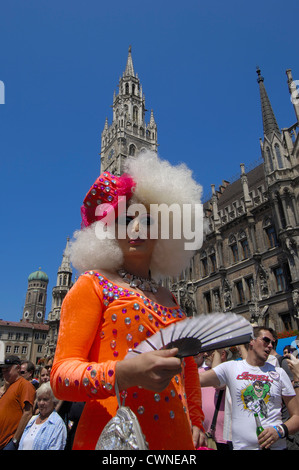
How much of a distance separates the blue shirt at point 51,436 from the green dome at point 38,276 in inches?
4066

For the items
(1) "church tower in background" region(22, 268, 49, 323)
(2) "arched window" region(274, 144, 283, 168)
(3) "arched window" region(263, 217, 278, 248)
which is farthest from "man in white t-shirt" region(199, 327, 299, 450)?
(1) "church tower in background" region(22, 268, 49, 323)

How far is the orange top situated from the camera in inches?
54.2

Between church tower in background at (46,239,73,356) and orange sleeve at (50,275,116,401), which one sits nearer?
orange sleeve at (50,275,116,401)

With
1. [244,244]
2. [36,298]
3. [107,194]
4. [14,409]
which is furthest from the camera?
[36,298]

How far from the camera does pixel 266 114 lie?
864 inches

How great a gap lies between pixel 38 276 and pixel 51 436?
10406 centimetres

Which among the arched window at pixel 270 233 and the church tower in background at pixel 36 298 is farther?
the church tower in background at pixel 36 298

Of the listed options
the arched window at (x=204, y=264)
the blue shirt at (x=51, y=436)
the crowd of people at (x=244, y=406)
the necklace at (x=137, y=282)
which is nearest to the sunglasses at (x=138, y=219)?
the necklace at (x=137, y=282)

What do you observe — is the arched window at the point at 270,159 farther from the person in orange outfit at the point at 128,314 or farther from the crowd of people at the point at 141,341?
the person in orange outfit at the point at 128,314

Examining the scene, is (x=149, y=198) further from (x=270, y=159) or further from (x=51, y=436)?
(x=270, y=159)

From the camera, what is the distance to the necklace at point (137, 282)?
1.93m

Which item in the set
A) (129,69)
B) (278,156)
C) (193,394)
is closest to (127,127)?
(129,69)

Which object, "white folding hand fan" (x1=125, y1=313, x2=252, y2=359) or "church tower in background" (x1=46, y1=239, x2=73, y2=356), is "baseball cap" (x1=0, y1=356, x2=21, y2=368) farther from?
"church tower in background" (x1=46, y1=239, x2=73, y2=356)

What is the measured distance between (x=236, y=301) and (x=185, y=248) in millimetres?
20016
